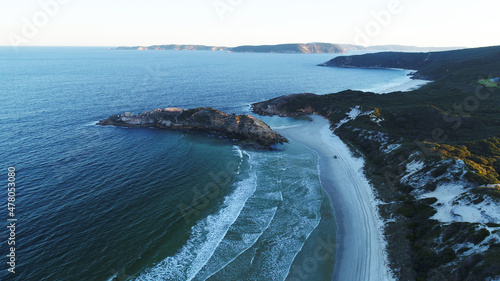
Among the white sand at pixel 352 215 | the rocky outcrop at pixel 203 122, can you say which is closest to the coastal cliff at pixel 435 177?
the white sand at pixel 352 215

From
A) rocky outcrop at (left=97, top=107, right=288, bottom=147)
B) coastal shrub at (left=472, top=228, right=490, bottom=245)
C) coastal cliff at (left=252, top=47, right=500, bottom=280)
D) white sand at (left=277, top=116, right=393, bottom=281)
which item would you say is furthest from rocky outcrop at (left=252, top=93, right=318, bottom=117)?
coastal shrub at (left=472, top=228, right=490, bottom=245)

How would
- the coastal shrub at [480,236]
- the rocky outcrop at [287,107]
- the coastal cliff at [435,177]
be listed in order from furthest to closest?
the rocky outcrop at [287,107], the coastal cliff at [435,177], the coastal shrub at [480,236]

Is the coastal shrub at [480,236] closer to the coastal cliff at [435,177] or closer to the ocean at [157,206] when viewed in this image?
the coastal cliff at [435,177]

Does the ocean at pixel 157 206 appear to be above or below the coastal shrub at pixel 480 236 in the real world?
below

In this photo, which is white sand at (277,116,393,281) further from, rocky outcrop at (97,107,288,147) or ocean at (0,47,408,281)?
rocky outcrop at (97,107,288,147)

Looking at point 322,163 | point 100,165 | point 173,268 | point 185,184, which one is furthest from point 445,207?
point 100,165

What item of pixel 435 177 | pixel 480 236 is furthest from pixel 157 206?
pixel 435 177

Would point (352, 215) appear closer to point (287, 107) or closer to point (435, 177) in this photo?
point (435, 177)
